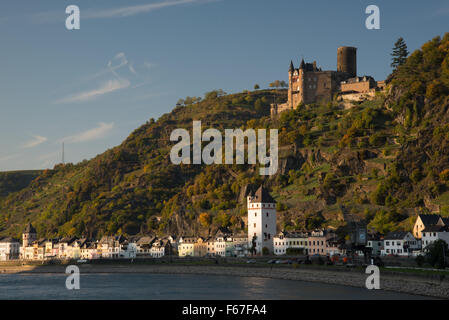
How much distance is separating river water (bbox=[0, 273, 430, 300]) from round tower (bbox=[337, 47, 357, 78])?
104251mm

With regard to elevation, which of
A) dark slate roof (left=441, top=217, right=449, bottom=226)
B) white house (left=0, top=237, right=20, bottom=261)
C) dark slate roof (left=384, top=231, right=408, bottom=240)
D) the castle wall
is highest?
the castle wall

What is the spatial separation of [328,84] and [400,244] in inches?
3274

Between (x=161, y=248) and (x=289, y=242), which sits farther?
(x=161, y=248)

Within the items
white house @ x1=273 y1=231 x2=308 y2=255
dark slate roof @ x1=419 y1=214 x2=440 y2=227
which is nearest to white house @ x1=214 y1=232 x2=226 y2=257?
white house @ x1=273 y1=231 x2=308 y2=255

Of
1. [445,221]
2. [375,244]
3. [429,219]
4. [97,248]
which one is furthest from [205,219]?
[445,221]

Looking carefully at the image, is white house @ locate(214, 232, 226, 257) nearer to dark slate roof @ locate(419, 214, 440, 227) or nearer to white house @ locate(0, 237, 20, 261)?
dark slate roof @ locate(419, 214, 440, 227)

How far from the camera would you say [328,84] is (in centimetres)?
17838

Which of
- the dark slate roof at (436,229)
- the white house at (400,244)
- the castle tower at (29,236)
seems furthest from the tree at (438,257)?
the castle tower at (29,236)

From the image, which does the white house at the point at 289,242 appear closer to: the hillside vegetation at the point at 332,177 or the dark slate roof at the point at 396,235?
the hillside vegetation at the point at 332,177

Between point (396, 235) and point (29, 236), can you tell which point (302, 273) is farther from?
point (29, 236)

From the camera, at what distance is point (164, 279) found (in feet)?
328

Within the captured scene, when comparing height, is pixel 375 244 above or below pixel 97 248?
above

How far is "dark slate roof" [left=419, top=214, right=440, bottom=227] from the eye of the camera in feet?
338

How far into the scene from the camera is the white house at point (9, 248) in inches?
Result: 7003
